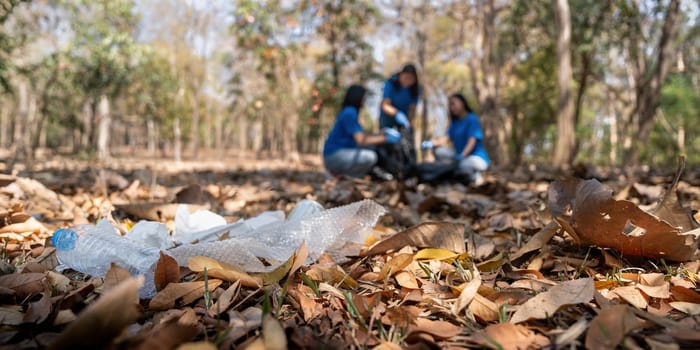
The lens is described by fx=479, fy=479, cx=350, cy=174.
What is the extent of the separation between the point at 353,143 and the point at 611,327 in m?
4.42

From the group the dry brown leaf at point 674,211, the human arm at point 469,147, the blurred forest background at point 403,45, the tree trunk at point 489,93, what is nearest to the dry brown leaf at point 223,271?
the dry brown leaf at point 674,211

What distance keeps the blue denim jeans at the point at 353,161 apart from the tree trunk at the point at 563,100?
3.14 meters

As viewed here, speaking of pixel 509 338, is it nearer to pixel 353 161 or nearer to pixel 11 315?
pixel 11 315

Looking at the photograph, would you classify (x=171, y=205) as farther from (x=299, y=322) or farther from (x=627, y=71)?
(x=627, y=71)

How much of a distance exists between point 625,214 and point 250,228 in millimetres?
1361

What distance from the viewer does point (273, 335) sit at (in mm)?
928

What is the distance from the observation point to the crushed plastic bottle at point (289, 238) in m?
1.49

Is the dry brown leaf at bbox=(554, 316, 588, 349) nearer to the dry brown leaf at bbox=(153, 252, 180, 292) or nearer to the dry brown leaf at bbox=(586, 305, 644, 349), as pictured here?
the dry brown leaf at bbox=(586, 305, 644, 349)

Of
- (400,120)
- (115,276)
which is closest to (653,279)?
(115,276)

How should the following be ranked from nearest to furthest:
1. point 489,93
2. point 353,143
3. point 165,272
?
point 165,272 → point 353,143 → point 489,93

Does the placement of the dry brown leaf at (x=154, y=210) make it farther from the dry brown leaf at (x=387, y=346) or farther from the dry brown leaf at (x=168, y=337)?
the dry brown leaf at (x=387, y=346)

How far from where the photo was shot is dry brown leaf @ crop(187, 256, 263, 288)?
129 cm

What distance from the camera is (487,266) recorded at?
1.50m

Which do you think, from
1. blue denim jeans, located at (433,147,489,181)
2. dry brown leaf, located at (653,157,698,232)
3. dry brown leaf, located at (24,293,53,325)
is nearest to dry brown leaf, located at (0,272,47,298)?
dry brown leaf, located at (24,293,53,325)
